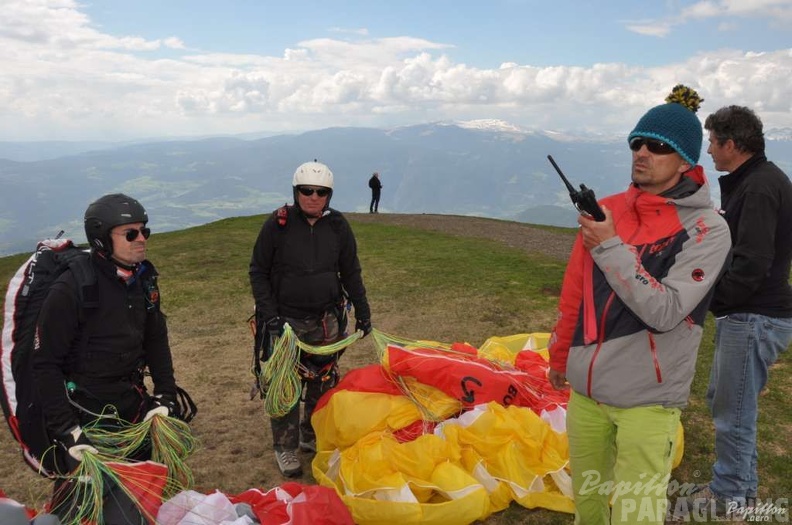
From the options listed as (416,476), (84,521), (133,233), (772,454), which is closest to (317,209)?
(133,233)

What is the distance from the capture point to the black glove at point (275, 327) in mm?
5199

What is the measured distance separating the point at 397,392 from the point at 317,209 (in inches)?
84.3

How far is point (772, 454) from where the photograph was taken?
5.58m

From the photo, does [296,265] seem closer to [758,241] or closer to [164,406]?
[164,406]

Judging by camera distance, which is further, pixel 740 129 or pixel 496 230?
pixel 496 230

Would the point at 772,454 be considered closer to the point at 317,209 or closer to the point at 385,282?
the point at 317,209

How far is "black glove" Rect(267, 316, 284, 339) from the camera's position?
5.20 meters

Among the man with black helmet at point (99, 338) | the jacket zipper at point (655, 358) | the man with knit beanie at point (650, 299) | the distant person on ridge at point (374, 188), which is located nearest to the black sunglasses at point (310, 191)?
the man with black helmet at point (99, 338)

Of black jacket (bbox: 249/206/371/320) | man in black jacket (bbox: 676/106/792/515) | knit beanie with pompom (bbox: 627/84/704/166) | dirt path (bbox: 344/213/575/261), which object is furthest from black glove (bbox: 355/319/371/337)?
dirt path (bbox: 344/213/575/261)

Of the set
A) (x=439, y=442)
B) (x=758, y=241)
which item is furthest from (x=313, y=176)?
(x=758, y=241)

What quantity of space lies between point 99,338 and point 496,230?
22144 mm

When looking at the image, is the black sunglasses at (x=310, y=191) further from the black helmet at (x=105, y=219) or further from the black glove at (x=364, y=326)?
the black helmet at (x=105, y=219)

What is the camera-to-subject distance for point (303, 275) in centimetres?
530

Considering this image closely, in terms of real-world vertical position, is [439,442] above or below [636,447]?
below
